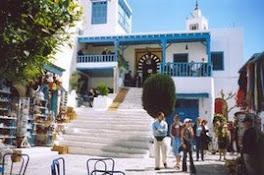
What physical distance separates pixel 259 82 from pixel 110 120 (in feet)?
27.1

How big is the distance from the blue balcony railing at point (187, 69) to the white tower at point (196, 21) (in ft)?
30.4

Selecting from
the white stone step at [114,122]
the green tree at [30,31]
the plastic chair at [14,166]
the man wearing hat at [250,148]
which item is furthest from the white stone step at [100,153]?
the green tree at [30,31]

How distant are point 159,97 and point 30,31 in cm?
1150

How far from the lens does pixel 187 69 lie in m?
19.5

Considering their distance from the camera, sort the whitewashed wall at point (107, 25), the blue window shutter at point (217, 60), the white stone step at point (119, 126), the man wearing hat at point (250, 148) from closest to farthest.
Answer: the man wearing hat at point (250, 148) → the white stone step at point (119, 126) → the blue window shutter at point (217, 60) → the whitewashed wall at point (107, 25)

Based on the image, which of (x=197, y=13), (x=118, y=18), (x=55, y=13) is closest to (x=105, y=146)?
(x=55, y=13)

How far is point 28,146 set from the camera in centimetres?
1210

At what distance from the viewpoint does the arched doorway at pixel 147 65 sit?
2345cm

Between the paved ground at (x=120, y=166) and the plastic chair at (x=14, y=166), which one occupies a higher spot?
the plastic chair at (x=14, y=166)

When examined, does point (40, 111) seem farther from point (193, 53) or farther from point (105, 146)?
point (193, 53)

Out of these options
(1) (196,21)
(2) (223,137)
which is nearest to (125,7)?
(1) (196,21)

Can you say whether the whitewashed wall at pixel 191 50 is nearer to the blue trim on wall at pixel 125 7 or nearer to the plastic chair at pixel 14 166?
the blue trim on wall at pixel 125 7

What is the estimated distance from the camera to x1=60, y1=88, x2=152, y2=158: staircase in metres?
13.0

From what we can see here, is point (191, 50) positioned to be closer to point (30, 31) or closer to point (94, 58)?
point (94, 58)
